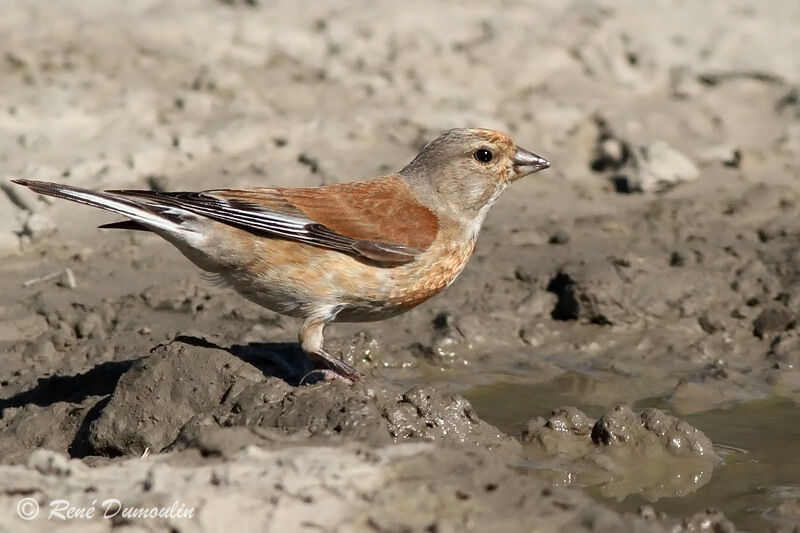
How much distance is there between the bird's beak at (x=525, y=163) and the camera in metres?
6.86

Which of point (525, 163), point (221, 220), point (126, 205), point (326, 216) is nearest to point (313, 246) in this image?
point (326, 216)

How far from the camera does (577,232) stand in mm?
8734

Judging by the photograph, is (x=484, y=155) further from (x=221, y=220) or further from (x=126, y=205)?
(x=126, y=205)

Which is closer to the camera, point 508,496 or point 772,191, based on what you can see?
point 508,496

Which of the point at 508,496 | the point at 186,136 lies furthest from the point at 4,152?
the point at 508,496

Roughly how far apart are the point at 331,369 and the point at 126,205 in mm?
1283

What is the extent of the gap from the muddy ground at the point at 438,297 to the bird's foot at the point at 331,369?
23 centimetres

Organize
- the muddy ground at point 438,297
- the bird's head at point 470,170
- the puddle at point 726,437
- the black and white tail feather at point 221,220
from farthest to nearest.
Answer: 1. the bird's head at point 470,170
2. the black and white tail feather at point 221,220
3. the puddle at point 726,437
4. the muddy ground at point 438,297

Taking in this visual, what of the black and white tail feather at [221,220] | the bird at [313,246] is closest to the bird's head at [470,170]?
the bird at [313,246]

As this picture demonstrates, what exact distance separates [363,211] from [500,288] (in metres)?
1.85

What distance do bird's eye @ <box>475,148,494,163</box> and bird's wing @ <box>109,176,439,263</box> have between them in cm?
49

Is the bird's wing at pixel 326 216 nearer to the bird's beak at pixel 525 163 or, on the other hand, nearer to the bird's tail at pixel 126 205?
the bird's tail at pixel 126 205

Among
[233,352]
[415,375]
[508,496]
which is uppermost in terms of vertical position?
[508,496]

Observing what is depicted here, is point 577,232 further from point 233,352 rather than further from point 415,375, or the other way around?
point 233,352
